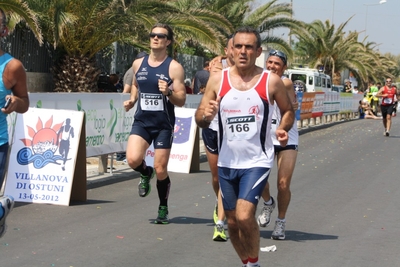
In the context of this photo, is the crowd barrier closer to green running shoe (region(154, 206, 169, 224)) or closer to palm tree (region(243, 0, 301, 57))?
green running shoe (region(154, 206, 169, 224))

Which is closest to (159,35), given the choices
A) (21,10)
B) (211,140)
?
(211,140)

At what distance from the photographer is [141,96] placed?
343 inches

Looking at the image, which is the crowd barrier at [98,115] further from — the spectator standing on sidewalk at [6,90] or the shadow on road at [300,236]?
the spectator standing on sidewalk at [6,90]

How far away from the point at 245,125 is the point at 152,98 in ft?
9.48

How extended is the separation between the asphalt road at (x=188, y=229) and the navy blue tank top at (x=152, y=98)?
114 centimetres

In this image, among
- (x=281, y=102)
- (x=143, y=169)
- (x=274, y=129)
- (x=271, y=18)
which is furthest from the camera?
(x=271, y=18)

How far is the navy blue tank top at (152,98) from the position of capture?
339 inches

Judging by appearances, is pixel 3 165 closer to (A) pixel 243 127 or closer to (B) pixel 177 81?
(A) pixel 243 127

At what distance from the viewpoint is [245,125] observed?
19.4ft

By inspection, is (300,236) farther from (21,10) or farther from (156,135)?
(21,10)

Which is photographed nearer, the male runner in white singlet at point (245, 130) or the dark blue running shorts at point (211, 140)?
the male runner in white singlet at point (245, 130)

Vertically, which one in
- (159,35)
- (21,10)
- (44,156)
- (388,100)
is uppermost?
(21,10)

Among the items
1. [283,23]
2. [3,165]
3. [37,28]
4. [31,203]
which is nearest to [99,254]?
[3,165]

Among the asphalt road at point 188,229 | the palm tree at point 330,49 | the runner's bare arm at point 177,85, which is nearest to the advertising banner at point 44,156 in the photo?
the asphalt road at point 188,229
